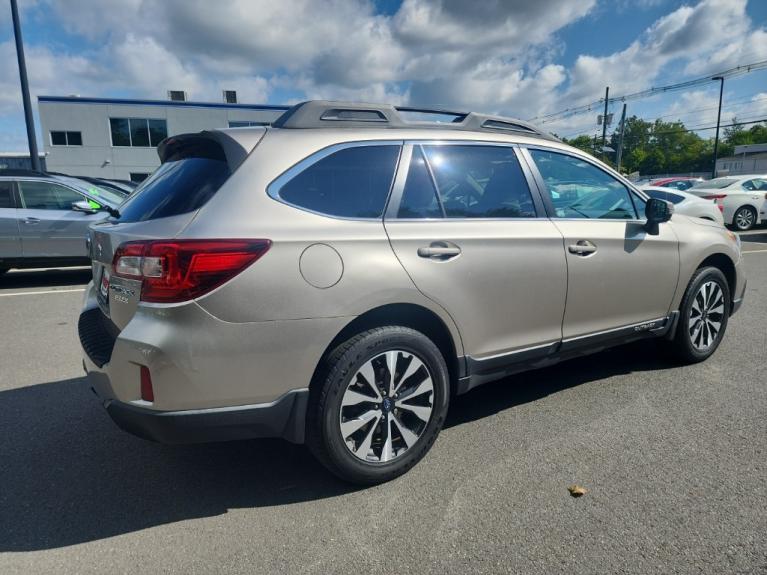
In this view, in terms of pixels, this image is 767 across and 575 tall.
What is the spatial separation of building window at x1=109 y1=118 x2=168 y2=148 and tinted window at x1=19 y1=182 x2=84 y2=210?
2803 centimetres

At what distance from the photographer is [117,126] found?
34156 millimetres

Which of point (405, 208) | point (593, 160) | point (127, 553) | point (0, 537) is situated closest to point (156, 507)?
point (127, 553)

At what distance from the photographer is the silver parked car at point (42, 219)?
8.29 metres

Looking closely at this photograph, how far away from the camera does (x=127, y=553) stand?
224cm

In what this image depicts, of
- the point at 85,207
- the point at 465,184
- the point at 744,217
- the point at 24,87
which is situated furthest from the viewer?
the point at 744,217

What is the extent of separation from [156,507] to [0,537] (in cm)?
62

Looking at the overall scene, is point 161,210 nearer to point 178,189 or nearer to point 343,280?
point 178,189

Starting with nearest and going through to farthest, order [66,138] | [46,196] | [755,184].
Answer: [46,196], [755,184], [66,138]

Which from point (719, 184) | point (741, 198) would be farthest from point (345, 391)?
point (719, 184)

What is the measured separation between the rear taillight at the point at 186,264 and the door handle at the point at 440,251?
2.74ft

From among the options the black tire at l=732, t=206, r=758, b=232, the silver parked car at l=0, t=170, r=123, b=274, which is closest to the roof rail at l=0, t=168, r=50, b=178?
the silver parked car at l=0, t=170, r=123, b=274

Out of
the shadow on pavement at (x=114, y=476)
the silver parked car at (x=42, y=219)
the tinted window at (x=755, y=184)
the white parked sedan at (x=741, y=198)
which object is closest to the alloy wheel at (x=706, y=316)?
the shadow on pavement at (x=114, y=476)

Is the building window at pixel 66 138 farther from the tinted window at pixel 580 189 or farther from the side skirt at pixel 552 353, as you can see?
the side skirt at pixel 552 353

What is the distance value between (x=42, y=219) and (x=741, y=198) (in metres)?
17.2
